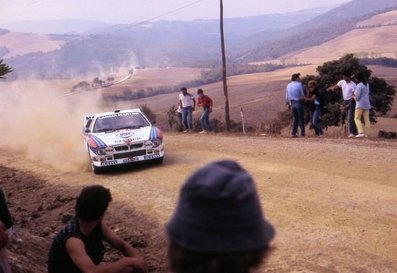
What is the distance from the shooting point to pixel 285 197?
32.0 ft

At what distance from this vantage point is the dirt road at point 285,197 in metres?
6.90

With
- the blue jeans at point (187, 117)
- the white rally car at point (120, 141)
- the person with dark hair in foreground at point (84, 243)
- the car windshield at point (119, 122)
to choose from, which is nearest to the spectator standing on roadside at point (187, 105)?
the blue jeans at point (187, 117)

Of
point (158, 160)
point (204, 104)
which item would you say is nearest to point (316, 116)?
point (158, 160)

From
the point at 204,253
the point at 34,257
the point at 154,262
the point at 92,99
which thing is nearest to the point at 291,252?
the point at 154,262

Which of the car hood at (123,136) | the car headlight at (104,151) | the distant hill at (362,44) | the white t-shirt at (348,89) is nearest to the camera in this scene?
the car headlight at (104,151)

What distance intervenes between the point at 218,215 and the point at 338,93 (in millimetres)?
31901

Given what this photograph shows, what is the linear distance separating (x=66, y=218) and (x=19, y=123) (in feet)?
59.6

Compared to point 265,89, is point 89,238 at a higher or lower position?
higher

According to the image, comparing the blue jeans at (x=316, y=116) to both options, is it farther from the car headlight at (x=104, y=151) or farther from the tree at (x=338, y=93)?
the tree at (x=338, y=93)

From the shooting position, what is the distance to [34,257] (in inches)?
269

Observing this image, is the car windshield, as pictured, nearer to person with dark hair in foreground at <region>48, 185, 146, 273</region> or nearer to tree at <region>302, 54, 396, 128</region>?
person with dark hair in foreground at <region>48, 185, 146, 273</region>

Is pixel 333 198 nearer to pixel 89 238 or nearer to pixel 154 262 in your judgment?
pixel 154 262

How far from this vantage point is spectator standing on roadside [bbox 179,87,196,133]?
2190cm

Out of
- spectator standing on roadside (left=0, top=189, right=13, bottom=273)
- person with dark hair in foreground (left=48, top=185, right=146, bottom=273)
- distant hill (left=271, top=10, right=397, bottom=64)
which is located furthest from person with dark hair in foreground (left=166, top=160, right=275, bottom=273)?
distant hill (left=271, top=10, right=397, bottom=64)
